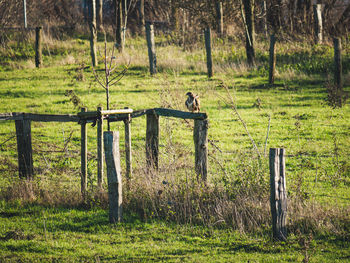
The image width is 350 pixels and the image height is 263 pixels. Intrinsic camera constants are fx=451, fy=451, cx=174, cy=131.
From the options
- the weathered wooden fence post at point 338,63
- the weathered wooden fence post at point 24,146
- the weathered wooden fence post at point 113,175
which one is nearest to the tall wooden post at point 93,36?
the weathered wooden fence post at point 338,63

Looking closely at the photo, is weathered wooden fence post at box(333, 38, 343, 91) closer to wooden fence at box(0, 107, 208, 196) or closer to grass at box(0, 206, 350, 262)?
wooden fence at box(0, 107, 208, 196)

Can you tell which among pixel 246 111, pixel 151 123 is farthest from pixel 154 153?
pixel 246 111

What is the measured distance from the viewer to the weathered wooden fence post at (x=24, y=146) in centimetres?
820

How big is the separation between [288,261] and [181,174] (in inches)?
110

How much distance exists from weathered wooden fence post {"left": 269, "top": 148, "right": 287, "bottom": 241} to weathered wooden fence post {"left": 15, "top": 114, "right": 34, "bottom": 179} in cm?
451

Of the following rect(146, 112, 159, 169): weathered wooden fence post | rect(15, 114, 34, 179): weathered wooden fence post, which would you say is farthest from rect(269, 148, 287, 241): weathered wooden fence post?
rect(15, 114, 34, 179): weathered wooden fence post

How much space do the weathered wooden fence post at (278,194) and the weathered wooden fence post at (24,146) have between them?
14.8ft

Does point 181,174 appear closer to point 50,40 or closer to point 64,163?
point 64,163

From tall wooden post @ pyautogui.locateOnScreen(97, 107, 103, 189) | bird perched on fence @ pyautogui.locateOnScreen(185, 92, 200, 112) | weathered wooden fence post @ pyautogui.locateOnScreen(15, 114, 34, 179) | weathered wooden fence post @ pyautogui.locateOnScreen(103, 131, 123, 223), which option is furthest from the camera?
bird perched on fence @ pyautogui.locateOnScreen(185, 92, 200, 112)

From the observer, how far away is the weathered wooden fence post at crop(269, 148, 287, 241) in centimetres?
615

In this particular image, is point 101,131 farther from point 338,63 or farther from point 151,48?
point 151,48

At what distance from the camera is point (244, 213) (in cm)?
680

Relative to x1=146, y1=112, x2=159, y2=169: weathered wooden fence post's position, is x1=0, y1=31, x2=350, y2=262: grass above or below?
below

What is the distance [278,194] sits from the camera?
6.19 m
